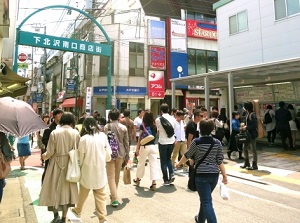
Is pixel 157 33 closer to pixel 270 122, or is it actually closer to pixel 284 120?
pixel 270 122

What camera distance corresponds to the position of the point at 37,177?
23.9 feet

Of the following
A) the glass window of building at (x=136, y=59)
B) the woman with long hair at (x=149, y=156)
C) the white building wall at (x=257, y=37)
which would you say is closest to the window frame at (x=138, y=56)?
the glass window of building at (x=136, y=59)

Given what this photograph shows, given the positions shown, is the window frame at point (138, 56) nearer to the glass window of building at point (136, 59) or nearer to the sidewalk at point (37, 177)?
the glass window of building at point (136, 59)

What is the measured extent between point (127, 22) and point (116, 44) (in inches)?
105

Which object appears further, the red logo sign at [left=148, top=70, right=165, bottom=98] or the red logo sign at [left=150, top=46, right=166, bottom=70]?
the red logo sign at [left=150, top=46, right=166, bottom=70]

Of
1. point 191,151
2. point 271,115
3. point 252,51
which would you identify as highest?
point 252,51

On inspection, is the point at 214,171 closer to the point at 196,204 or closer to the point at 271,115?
the point at 196,204

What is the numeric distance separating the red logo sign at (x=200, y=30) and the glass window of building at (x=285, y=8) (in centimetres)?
1306

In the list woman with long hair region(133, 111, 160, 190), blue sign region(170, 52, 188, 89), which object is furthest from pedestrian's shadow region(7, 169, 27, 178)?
blue sign region(170, 52, 188, 89)

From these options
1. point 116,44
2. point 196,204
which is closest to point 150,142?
point 196,204

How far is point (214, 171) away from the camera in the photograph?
3.38 m

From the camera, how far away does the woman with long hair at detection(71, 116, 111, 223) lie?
3.79m

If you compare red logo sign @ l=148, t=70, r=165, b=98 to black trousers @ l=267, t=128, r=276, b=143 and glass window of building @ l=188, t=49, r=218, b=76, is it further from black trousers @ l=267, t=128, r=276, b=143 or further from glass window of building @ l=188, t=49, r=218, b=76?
black trousers @ l=267, t=128, r=276, b=143

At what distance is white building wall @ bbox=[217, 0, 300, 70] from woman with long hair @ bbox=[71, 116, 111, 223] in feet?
37.3
